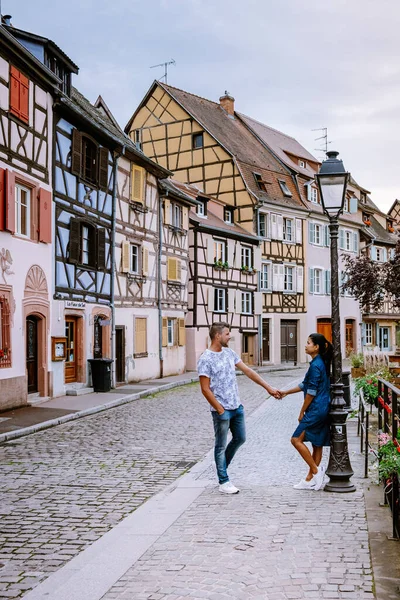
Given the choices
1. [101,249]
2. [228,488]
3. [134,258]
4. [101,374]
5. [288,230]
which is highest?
[288,230]

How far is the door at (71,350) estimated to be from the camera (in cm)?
A: 2025

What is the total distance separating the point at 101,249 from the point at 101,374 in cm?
398

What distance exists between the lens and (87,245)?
70.6 feet

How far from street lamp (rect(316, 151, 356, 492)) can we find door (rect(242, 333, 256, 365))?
28715 mm

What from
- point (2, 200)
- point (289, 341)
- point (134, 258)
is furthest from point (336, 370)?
point (289, 341)

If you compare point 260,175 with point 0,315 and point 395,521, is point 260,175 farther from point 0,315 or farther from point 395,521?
point 395,521

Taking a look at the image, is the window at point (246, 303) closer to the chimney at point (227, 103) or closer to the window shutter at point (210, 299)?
the window shutter at point (210, 299)

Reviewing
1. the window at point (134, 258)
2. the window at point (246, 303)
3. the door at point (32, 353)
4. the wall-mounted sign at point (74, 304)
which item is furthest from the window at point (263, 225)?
the door at point (32, 353)

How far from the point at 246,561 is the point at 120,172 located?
20.0m

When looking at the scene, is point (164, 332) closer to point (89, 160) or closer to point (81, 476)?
point (89, 160)

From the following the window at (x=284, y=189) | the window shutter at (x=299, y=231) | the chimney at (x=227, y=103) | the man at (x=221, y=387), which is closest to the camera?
the man at (x=221, y=387)

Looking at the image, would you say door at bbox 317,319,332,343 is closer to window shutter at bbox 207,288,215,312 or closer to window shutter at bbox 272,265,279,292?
window shutter at bbox 272,265,279,292

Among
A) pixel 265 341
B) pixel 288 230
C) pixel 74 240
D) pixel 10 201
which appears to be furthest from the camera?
pixel 288 230

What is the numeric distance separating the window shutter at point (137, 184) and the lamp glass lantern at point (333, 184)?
55.8ft
